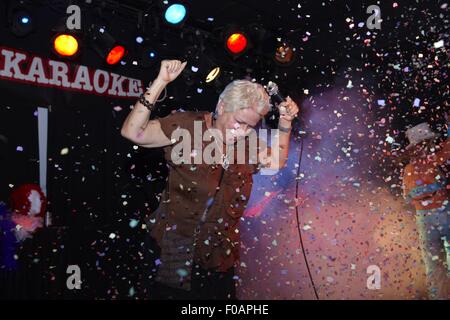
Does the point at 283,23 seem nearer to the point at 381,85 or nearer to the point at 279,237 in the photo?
the point at 381,85

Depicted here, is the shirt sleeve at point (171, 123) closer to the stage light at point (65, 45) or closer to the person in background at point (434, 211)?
the stage light at point (65, 45)

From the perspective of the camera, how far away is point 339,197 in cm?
576

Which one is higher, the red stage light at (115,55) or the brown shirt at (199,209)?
the red stage light at (115,55)

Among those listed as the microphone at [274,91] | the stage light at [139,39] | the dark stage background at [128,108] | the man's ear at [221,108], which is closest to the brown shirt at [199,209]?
the man's ear at [221,108]

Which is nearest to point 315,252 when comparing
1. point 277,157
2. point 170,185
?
point 277,157

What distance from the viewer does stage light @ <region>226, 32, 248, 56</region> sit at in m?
4.56

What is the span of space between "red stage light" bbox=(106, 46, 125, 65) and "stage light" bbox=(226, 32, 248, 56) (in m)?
1.00

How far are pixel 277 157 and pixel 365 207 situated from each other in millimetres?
3112

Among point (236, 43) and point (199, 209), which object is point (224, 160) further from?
point (236, 43)

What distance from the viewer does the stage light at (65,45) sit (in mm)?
3914

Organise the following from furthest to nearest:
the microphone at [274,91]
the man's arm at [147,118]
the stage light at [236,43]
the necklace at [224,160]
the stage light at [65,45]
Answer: the stage light at [236,43], the stage light at [65,45], the microphone at [274,91], the necklace at [224,160], the man's arm at [147,118]

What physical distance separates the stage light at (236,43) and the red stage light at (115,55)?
1004 millimetres

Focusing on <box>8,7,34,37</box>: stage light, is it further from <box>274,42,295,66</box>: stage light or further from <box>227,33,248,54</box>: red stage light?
<box>274,42,295,66</box>: stage light
